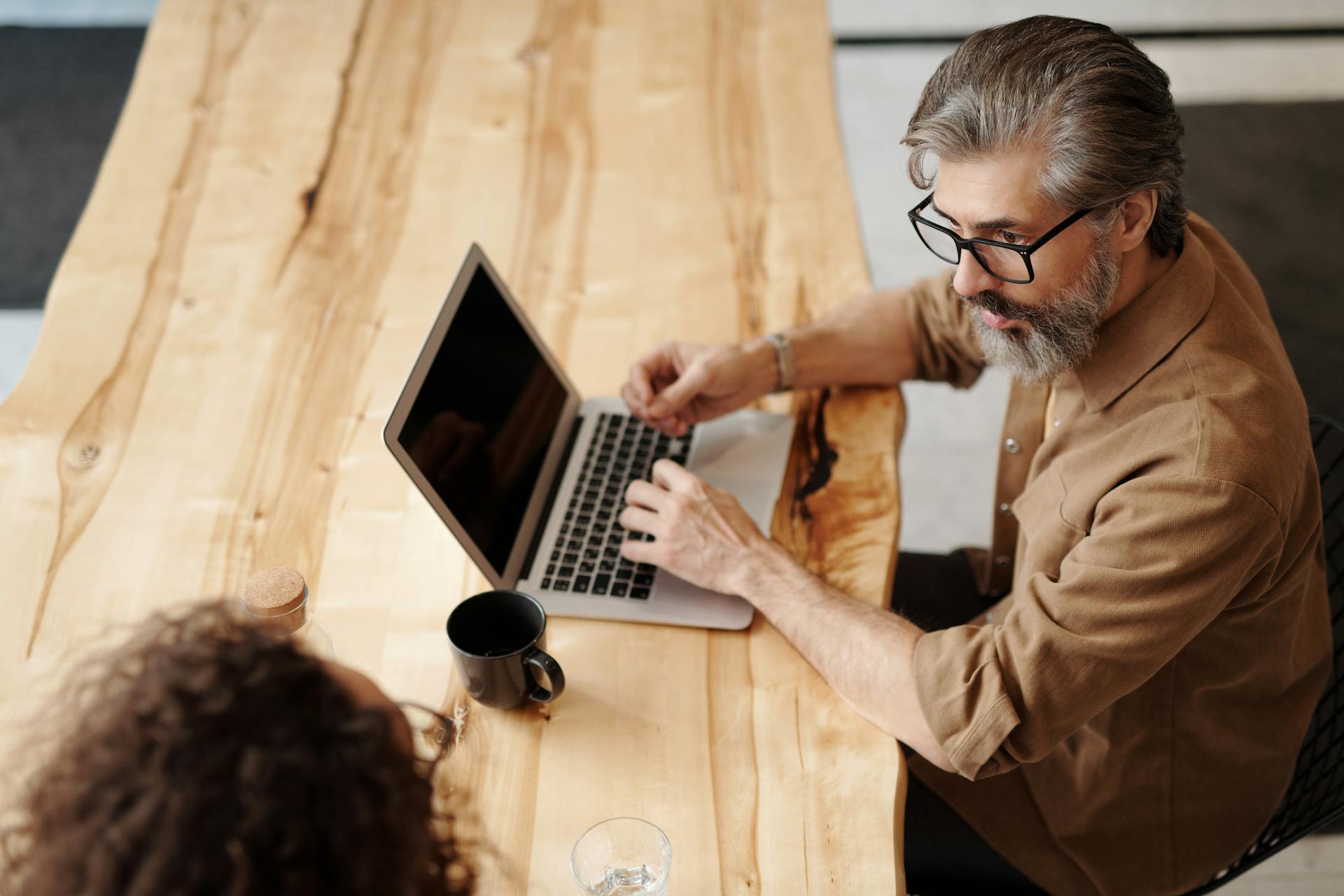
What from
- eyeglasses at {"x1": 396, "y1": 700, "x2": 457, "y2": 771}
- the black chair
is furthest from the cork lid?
the black chair

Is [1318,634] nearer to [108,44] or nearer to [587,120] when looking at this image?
[587,120]

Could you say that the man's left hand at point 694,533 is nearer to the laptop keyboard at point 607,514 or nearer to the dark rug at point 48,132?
the laptop keyboard at point 607,514

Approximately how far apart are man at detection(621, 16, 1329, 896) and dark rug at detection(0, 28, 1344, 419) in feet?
5.87

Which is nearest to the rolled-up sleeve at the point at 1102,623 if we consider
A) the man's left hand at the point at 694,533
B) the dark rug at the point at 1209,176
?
the man's left hand at the point at 694,533

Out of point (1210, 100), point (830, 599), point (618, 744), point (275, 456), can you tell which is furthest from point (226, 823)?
point (1210, 100)

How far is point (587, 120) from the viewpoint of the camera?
1.93 meters

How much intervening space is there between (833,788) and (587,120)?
1232mm

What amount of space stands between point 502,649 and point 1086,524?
2.10ft

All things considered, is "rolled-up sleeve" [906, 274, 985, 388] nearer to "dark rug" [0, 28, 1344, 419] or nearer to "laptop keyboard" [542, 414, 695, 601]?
"laptop keyboard" [542, 414, 695, 601]

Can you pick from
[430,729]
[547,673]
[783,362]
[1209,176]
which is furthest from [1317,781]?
[1209,176]

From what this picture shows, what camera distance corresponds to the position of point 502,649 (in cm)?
121

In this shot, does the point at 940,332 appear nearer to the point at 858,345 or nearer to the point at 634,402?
the point at 858,345

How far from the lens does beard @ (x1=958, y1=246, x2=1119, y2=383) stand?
48.1 inches

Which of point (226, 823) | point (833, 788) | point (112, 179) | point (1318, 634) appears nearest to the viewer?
point (226, 823)
